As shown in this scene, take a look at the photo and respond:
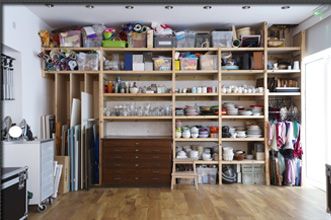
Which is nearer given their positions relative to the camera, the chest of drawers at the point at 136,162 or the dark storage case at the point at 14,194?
the dark storage case at the point at 14,194

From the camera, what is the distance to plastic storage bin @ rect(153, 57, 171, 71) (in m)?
5.81

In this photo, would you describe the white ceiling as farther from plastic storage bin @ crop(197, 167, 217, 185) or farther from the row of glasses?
plastic storage bin @ crop(197, 167, 217, 185)

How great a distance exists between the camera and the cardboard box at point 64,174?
513cm

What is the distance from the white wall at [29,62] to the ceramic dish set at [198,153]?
245 cm

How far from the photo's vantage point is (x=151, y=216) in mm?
3900

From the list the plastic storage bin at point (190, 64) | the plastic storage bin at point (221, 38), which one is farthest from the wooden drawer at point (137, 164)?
the plastic storage bin at point (221, 38)

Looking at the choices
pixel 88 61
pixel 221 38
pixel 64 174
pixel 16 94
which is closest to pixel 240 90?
pixel 221 38

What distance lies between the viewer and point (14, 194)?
3.32 meters

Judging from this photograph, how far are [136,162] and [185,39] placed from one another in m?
2.34

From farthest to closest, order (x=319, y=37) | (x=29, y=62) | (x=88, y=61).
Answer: (x=88, y=61)
(x=319, y=37)
(x=29, y=62)

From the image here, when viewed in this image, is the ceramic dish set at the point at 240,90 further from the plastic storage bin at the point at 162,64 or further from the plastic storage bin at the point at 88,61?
the plastic storage bin at the point at 88,61

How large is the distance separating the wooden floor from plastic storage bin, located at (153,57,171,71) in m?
2.06

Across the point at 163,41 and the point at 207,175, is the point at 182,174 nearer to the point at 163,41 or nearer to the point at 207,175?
the point at 207,175

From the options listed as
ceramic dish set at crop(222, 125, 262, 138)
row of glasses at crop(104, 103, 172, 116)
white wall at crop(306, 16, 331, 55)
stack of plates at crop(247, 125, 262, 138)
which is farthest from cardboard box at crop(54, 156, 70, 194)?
white wall at crop(306, 16, 331, 55)
